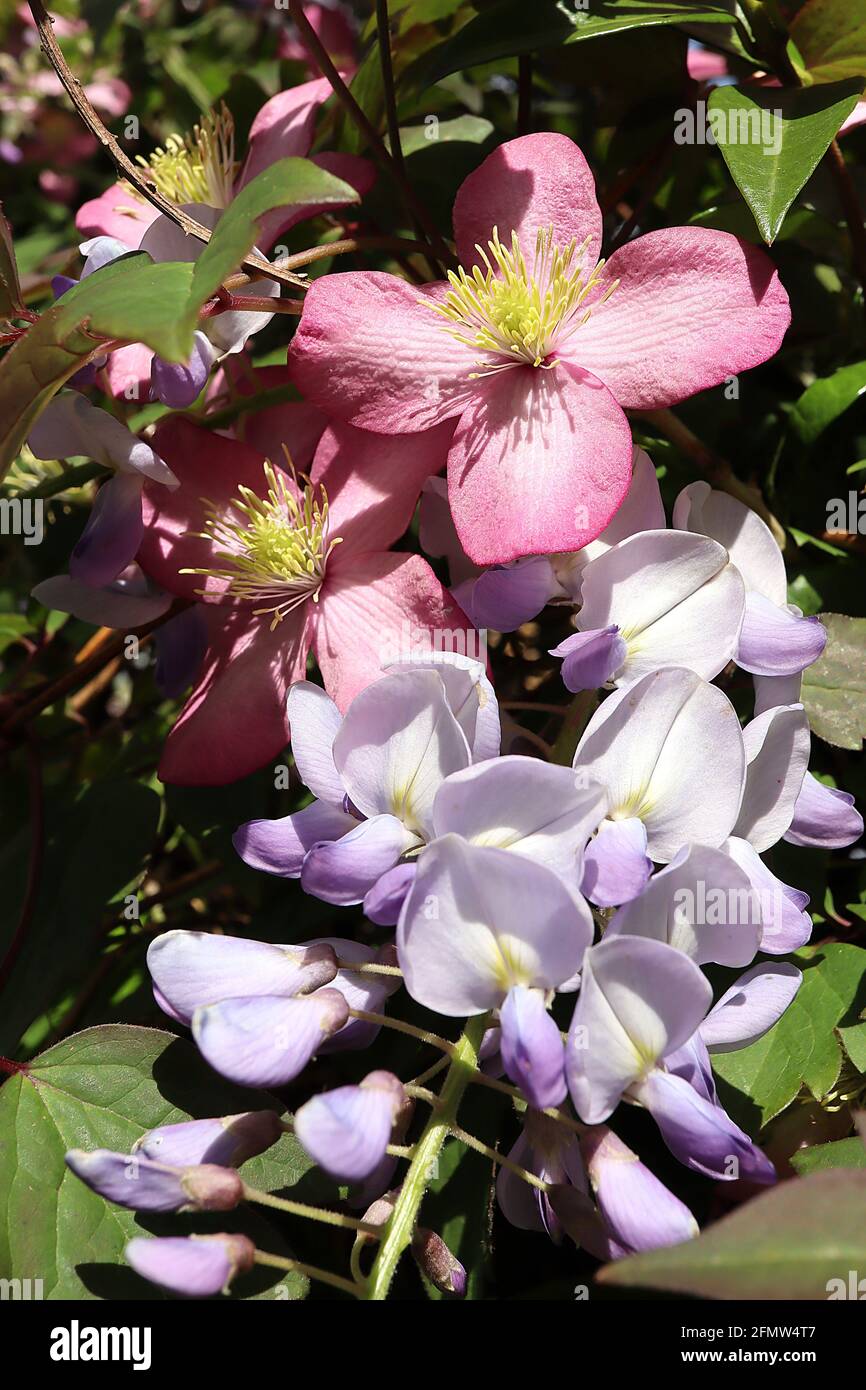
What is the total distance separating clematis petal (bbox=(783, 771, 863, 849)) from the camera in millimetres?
641

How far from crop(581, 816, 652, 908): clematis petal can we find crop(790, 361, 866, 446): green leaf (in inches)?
16.5

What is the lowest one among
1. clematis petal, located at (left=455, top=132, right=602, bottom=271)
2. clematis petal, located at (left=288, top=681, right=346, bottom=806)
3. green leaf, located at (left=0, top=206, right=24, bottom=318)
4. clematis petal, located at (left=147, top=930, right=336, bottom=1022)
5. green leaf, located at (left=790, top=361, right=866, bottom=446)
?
clematis petal, located at (left=147, top=930, right=336, bottom=1022)

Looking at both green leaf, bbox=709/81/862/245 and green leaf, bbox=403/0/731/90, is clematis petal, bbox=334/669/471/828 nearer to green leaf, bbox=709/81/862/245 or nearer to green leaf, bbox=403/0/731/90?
green leaf, bbox=709/81/862/245

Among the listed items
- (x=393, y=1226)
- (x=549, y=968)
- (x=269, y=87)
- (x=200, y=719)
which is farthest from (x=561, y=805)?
(x=269, y=87)

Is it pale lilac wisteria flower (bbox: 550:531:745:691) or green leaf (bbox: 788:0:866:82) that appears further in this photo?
green leaf (bbox: 788:0:866:82)

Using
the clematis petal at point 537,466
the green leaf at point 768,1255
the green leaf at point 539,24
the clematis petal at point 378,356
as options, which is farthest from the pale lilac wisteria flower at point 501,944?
the green leaf at point 539,24

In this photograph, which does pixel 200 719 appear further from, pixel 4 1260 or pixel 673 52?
pixel 673 52

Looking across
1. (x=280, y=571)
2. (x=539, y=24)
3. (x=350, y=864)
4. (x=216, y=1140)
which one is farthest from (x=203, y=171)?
(x=216, y=1140)

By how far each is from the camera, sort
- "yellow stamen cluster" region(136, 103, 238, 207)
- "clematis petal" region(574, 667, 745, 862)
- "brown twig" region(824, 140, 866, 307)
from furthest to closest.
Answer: "yellow stamen cluster" region(136, 103, 238, 207) → "brown twig" region(824, 140, 866, 307) → "clematis petal" region(574, 667, 745, 862)

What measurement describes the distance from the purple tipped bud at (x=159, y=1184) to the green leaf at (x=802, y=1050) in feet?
1.01

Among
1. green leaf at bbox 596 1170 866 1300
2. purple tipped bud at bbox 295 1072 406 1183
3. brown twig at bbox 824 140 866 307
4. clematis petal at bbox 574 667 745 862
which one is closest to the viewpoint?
green leaf at bbox 596 1170 866 1300

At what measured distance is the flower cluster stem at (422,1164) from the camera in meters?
0.50

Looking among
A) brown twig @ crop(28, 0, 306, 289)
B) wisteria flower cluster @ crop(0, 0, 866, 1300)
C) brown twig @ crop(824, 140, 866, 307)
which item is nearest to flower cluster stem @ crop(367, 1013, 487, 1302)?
wisteria flower cluster @ crop(0, 0, 866, 1300)

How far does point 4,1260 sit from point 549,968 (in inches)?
13.8
